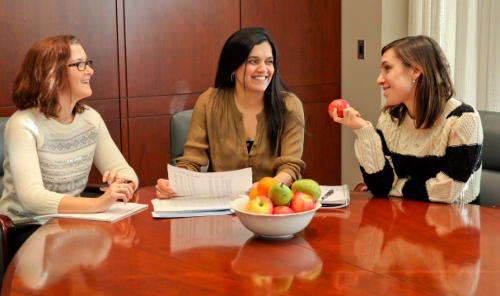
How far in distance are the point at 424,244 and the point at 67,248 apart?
3.32 ft

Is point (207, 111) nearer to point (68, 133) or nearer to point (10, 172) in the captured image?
point (68, 133)

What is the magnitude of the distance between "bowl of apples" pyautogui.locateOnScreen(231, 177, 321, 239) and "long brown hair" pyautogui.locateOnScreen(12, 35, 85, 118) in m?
0.99

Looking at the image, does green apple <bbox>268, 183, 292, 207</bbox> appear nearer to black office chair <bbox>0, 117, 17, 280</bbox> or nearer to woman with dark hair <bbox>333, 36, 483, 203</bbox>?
woman with dark hair <bbox>333, 36, 483, 203</bbox>

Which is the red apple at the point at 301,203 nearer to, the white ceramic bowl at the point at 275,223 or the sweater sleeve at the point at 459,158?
the white ceramic bowl at the point at 275,223

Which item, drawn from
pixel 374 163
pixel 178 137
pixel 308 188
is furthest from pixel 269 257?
pixel 178 137

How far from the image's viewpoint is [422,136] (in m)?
2.05

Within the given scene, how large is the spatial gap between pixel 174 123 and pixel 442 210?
1.43 meters

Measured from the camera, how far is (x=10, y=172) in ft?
7.01

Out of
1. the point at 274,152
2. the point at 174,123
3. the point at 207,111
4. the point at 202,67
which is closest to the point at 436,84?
the point at 274,152

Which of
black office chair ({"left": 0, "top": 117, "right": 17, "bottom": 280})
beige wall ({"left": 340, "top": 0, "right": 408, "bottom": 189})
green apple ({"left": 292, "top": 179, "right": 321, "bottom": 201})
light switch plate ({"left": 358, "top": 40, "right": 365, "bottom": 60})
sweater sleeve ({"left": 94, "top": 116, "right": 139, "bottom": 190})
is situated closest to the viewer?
green apple ({"left": 292, "top": 179, "right": 321, "bottom": 201})

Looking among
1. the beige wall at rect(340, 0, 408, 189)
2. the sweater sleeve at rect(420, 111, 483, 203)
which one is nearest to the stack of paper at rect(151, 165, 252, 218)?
the sweater sleeve at rect(420, 111, 483, 203)

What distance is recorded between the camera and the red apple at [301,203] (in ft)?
4.86

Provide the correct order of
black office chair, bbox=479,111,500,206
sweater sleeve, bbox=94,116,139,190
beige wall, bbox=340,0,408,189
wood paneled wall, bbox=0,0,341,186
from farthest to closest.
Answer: beige wall, bbox=340,0,408,189, wood paneled wall, bbox=0,0,341,186, sweater sleeve, bbox=94,116,139,190, black office chair, bbox=479,111,500,206

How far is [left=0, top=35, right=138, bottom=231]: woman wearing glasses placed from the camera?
6.39ft
